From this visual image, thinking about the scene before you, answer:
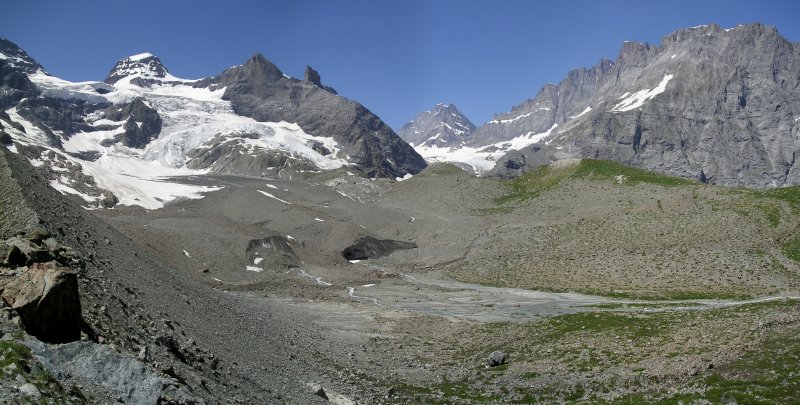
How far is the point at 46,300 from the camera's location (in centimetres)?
2086

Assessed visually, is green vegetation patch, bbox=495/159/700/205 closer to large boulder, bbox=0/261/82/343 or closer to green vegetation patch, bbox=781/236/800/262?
green vegetation patch, bbox=781/236/800/262

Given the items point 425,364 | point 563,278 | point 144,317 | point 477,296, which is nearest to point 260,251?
point 477,296

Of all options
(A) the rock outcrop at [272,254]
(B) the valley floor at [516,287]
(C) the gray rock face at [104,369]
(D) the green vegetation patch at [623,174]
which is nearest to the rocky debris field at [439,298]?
(C) the gray rock face at [104,369]

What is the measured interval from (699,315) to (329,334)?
32.0 m

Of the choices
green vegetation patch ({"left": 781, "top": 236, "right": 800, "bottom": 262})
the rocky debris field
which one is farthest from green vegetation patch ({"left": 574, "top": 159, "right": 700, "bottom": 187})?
green vegetation patch ({"left": 781, "top": 236, "right": 800, "bottom": 262})

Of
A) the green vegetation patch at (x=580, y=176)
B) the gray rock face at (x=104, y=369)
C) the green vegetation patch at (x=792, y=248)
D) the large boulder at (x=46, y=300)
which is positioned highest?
the green vegetation patch at (x=580, y=176)

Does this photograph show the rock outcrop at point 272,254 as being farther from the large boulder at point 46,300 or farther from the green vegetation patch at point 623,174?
the large boulder at point 46,300

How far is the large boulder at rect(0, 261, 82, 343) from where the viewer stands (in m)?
20.3

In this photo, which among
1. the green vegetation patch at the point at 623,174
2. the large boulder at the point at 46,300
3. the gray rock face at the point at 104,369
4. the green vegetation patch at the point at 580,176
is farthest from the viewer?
the green vegetation patch at the point at 580,176

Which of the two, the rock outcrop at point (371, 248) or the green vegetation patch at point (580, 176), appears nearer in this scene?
the green vegetation patch at point (580, 176)

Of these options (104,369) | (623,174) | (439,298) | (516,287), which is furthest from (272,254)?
(104,369)

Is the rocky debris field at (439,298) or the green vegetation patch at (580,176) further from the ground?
the green vegetation patch at (580,176)

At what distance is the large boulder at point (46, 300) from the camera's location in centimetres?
2031

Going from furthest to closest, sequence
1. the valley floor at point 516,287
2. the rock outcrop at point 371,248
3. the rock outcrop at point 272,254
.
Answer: the rock outcrop at point 371,248 < the rock outcrop at point 272,254 < the valley floor at point 516,287
